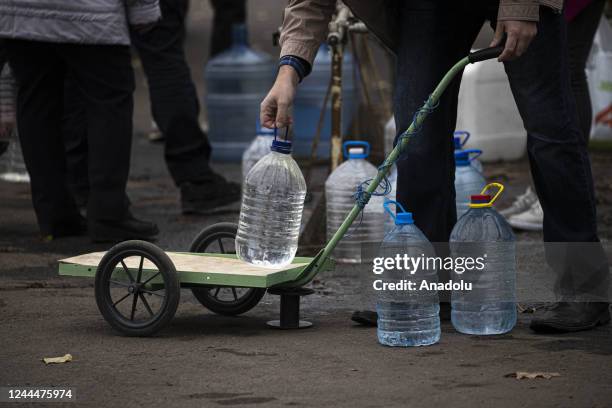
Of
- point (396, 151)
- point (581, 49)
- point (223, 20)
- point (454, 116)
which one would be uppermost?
point (223, 20)

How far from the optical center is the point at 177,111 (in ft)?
24.5

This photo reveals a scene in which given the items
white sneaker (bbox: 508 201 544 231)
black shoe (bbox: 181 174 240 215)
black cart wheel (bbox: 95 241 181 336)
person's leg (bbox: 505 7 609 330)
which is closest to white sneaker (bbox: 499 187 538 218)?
white sneaker (bbox: 508 201 544 231)

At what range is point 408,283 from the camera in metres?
4.43

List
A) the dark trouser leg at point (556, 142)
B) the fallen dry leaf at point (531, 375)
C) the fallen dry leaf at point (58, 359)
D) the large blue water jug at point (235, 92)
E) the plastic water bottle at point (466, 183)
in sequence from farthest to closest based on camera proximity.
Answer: the large blue water jug at point (235, 92)
the plastic water bottle at point (466, 183)
the dark trouser leg at point (556, 142)
the fallen dry leaf at point (58, 359)
the fallen dry leaf at point (531, 375)

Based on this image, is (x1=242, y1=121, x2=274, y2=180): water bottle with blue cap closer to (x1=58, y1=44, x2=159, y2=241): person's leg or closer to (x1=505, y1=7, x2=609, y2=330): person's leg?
(x1=58, y1=44, x2=159, y2=241): person's leg

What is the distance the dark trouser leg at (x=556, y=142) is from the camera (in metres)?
A: 4.31

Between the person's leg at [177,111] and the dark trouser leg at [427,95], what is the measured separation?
3.07m

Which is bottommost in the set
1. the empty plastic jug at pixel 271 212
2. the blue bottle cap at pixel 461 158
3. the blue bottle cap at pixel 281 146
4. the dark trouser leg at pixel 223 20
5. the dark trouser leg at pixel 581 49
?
the empty plastic jug at pixel 271 212

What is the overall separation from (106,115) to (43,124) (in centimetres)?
39

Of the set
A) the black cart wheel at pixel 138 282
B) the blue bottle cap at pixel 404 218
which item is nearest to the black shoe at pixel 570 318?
the blue bottle cap at pixel 404 218

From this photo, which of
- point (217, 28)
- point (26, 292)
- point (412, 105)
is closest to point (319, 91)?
point (217, 28)

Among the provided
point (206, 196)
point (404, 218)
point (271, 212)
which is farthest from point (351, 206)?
point (404, 218)

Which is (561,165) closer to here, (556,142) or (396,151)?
(556,142)

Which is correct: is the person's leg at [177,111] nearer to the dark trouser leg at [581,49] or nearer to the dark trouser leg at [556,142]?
the dark trouser leg at [581,49]
